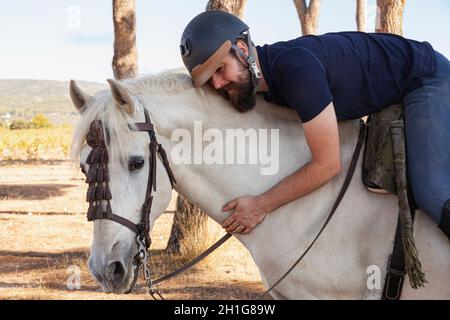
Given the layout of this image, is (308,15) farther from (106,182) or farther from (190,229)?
(106,182)

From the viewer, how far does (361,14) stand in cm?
1297

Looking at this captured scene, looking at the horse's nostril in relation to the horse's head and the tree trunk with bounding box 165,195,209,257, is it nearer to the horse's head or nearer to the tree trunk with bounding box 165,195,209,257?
the horse's head

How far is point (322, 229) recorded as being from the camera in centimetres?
272

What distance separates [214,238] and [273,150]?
15.1 ft

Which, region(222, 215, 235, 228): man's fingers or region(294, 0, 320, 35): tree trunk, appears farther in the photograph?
region(294, 0, 320, 35): tree trunk

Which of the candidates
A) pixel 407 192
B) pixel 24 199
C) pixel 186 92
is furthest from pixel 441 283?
pixel 24 199

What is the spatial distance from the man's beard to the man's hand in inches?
20.2

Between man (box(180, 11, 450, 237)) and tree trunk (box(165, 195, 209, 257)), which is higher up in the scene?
man (box(180, 11, 450, 237))

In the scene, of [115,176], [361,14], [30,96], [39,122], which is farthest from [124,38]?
[30,96]

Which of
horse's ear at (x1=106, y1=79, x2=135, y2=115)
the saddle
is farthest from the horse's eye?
the saddle

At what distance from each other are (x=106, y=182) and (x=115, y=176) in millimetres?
54

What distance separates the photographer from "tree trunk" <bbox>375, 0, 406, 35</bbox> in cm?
789

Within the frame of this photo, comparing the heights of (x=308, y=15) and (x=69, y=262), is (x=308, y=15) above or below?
above
